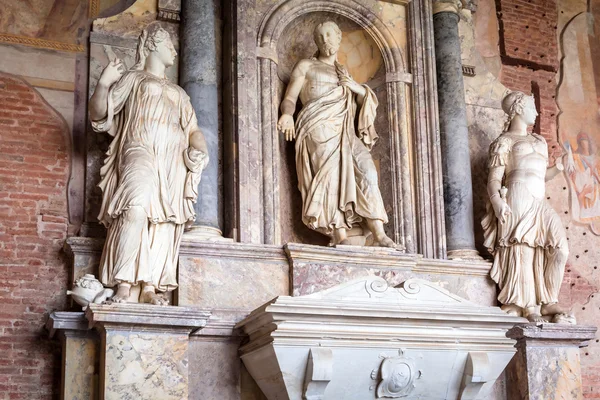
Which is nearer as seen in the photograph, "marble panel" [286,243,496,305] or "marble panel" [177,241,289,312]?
"marble panel" [177,241,289,312]

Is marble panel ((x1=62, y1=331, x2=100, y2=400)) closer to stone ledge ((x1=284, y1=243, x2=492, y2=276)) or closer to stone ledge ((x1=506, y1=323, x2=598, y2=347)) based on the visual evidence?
stone ledge ((x1=284, y1=243, x2=492, y2=276))

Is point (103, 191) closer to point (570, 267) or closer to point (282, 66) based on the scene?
point (282, 66)

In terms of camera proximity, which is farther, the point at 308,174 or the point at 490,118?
the point at 490,118

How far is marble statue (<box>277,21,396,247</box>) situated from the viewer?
7.49m

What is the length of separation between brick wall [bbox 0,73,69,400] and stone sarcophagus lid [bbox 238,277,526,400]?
1406 mm

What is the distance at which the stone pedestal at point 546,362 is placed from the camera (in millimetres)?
7285

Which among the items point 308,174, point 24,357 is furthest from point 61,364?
point 308,174

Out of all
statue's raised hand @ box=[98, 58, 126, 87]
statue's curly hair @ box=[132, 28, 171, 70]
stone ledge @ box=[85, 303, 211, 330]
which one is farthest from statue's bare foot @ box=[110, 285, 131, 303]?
statue's curly hair @ box=[132, 28, 171, 70]

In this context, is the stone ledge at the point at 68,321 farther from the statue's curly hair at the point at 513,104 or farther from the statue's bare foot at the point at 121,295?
the statue's curly hair at the point at 513,104

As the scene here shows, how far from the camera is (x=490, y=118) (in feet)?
29.1

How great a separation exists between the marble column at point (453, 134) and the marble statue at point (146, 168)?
241 cm

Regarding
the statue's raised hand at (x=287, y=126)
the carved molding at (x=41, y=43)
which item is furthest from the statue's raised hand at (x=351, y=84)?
the carved molding at (x=41, y=43)

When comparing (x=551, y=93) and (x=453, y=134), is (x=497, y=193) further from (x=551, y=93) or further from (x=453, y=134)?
(x=551, y=93)

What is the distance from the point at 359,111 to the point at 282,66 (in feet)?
2.76
